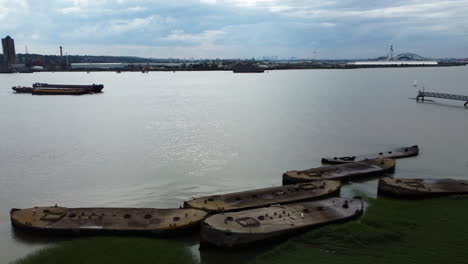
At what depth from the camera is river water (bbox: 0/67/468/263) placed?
79.2 feet

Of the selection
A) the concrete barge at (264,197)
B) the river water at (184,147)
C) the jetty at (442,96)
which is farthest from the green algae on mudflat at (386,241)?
the jetty at (442,96)

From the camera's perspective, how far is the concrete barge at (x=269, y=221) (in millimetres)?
15477

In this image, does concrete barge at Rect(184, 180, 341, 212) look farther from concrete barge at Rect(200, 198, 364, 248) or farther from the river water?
the river water

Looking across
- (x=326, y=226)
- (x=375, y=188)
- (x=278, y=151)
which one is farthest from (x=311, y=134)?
(x=326, y=226)

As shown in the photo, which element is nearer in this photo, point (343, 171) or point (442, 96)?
point (343, 171)

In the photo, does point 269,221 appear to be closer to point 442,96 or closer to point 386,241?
point 386,241

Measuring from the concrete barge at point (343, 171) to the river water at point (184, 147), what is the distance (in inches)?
38.3

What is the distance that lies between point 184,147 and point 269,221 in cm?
2079

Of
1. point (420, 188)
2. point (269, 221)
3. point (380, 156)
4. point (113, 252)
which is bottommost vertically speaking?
point (113, 252)

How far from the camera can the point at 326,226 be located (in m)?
16.9

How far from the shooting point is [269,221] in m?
16.6

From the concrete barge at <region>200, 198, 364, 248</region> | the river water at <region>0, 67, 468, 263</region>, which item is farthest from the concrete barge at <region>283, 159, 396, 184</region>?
the concrete barge at <region>200, 198, 364, 248</region>

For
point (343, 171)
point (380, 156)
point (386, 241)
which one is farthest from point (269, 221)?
point (380, 156)

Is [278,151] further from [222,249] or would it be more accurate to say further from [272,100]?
[272,100]
